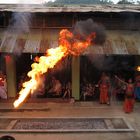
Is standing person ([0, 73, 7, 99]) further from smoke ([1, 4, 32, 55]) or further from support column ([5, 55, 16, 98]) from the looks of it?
smoke ([1, 4, 32, 55])

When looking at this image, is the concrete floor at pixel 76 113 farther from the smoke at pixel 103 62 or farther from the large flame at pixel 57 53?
the smoke at pixel 103 62

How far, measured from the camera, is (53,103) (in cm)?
1661

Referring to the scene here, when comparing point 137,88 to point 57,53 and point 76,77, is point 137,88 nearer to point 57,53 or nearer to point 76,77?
point 76,77

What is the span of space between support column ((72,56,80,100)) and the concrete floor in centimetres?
66

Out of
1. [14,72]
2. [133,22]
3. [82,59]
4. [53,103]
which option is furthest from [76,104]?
[133,22]

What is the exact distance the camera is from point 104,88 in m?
16.3

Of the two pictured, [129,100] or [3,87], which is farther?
[3,87]

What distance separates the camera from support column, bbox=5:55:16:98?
17.0 meters

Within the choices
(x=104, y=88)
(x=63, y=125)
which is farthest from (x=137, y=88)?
(x=63, y=125)

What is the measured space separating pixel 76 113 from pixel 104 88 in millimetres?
2474

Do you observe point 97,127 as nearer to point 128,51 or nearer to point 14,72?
point 128,51

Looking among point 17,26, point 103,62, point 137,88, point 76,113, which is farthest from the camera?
point 103,62

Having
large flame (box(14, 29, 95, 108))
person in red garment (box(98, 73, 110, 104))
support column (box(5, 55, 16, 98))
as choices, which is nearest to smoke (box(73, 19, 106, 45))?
large flame (box(14, 29, 95, 108))

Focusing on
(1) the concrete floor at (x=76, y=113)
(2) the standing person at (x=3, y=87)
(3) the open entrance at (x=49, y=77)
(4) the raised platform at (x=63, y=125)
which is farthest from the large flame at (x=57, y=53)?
(2) the standing person at (x=3, y=87)
